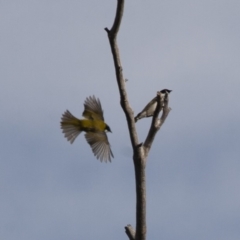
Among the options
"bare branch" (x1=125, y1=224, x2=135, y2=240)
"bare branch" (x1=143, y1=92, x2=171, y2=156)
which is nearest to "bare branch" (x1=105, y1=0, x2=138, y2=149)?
"bare branch" (x1=143, y1=92, x2=171, y2=156)

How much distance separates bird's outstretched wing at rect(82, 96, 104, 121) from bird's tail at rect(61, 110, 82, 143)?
4.2 inches

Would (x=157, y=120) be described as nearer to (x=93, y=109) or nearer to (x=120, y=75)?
(x=120, y=75)

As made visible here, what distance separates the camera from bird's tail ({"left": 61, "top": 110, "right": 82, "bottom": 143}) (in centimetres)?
635

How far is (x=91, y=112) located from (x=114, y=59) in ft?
6.33

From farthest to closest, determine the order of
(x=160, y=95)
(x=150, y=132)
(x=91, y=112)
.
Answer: (x=91, y=112) → (x=160, y=95) → (x=150, y=132)

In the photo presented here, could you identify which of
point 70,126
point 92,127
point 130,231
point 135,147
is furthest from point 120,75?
point 70,126

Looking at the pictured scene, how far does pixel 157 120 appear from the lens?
16.3 feet

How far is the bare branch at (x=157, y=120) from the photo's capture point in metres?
4.72

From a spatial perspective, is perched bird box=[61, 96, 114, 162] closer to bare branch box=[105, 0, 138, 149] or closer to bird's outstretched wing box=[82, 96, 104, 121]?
bird's outstretched wing box=[82, 96, 104, 121]

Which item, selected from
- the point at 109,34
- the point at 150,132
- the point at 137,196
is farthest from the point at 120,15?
the point at 137,196

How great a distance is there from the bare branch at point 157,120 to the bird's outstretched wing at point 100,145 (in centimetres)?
80

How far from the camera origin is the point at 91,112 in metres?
6.48

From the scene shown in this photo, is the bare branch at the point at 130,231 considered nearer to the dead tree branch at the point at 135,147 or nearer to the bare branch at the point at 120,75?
the dead tree branch at the point at 135,147

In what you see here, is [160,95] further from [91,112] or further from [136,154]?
[91,112]
